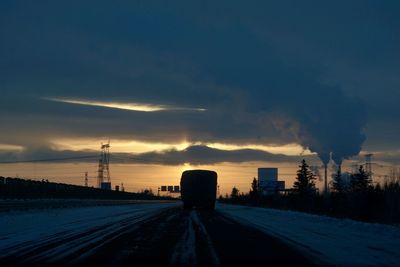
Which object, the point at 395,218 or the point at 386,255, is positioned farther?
the point at 395,218

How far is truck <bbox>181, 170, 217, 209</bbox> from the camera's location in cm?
6131

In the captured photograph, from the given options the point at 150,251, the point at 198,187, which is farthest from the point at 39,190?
the point at 150,251

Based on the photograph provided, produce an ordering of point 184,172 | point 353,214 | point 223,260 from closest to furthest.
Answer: point 223,260 → point 353,214 → point 184,172

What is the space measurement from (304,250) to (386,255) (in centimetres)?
212

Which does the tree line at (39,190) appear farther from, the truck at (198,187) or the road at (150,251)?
the road at (150,251)

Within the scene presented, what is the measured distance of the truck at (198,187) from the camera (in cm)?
6131

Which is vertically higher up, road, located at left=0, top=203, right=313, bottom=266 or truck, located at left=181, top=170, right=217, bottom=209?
truck, located at left=181, top=170, right=217, bottom=209

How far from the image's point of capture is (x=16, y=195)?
94.6m

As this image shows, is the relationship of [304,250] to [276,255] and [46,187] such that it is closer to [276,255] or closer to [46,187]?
[276,255]

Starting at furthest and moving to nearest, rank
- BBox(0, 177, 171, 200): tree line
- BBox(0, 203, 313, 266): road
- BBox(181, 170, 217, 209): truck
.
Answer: BBox(0, 177, 171, 200): tree line
BBox(181, 170, 217, 209): truck
BBox(0, 203, 313, 266): road

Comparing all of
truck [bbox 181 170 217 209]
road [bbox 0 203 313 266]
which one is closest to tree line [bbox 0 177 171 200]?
truck [bbox 181 170 217 209]

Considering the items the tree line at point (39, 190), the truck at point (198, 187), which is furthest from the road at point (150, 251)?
the tree line at point (39, 190)

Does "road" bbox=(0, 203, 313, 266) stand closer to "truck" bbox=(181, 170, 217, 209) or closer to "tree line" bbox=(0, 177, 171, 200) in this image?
"truck" bbox=(181, 170, 217, 209)

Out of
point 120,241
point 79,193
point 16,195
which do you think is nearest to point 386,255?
point 120,241
